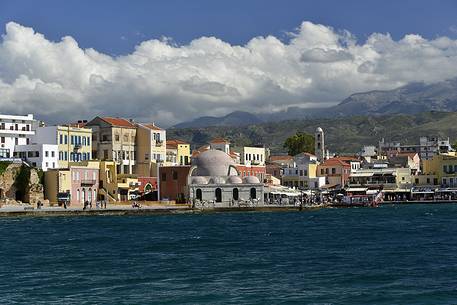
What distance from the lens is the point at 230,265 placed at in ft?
137

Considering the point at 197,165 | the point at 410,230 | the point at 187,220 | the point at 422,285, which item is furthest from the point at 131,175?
the point at 422,285

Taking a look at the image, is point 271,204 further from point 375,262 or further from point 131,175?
point 375,262

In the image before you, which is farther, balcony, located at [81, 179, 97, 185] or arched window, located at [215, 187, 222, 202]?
arched window, located at [215, 187, 222, 202]

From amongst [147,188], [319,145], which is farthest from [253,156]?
[147,188]

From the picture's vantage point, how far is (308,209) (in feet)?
360

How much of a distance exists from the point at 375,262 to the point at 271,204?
67597 millimetres

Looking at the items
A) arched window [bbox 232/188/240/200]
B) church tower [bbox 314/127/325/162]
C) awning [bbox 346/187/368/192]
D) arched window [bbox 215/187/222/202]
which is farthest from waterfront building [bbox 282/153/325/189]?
arched window [bbox 215/187/222/202]

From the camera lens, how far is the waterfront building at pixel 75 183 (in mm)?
101938

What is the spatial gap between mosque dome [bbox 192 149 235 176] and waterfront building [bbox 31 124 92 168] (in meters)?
14.9

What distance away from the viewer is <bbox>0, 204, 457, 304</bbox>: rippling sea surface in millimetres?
32750

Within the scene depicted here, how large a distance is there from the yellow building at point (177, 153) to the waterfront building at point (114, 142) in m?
7.96

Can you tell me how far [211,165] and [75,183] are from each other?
1796 centimetres

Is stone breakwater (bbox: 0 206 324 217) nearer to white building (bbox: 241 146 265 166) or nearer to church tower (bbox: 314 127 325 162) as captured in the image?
white building (bbox: 241 146 265 166)

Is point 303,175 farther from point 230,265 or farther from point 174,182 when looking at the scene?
point 230,265
